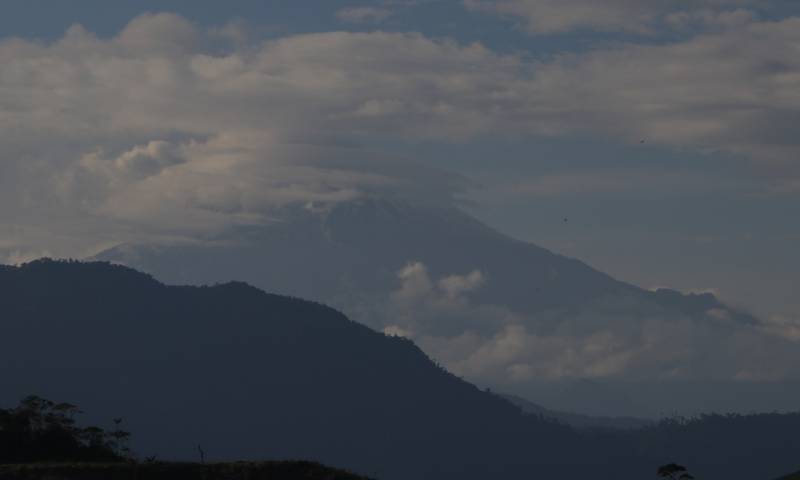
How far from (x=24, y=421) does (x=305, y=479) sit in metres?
40.7

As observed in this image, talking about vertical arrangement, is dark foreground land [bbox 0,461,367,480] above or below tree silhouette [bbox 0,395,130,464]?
below

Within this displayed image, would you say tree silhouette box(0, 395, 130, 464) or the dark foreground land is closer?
the dark foreground land

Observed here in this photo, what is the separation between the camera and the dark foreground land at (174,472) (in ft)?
337

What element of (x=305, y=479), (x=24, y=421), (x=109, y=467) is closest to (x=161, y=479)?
(x=109, y=467)

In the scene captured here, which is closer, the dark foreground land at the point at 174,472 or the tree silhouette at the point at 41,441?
the dark foreground land at the point at 174,472

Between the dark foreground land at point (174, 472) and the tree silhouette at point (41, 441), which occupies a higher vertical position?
the tree silhouette at point (41, 441)

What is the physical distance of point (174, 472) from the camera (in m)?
104

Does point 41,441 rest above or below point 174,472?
above

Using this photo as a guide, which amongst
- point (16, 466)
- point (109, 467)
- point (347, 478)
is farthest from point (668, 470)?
point (16, 466)

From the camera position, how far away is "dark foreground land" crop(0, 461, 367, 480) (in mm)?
102750

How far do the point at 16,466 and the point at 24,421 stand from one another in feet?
95.4

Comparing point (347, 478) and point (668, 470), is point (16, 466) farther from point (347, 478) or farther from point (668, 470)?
point (668, 470)

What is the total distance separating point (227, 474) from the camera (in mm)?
103188

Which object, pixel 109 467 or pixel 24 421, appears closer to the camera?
pixel 109 467
